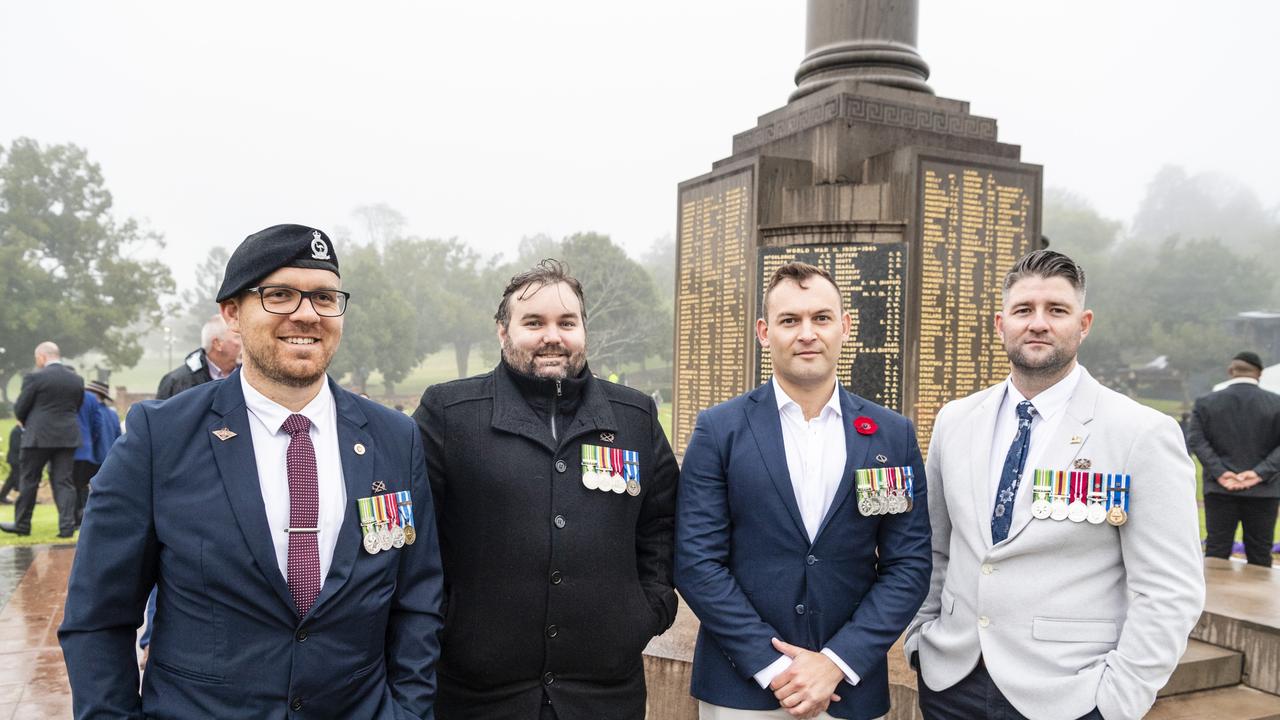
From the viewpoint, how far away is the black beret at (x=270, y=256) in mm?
1937

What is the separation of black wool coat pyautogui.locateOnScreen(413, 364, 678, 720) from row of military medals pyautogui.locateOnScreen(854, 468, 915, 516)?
0.70m

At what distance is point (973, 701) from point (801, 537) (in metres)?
0.68

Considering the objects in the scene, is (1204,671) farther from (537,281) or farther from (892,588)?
(537,281)

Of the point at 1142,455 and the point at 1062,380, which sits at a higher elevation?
the point at 1062,380

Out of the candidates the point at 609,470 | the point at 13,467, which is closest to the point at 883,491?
the point at 609,470

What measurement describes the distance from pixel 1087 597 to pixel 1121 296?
185 ft

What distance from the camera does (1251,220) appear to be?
7600 cm

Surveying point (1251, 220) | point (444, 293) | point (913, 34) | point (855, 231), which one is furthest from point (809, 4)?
point (1251, 220)

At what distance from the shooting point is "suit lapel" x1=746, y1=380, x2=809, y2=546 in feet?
8.00

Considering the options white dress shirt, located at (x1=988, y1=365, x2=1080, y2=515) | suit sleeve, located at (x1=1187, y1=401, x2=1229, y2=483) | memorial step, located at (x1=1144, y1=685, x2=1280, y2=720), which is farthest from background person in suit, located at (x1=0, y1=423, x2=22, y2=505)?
suit sleeve, located at (x1=1187, y1=401, x2=1229, y2=483)

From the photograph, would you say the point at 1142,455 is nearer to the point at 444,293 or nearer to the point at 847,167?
the point at 847,167

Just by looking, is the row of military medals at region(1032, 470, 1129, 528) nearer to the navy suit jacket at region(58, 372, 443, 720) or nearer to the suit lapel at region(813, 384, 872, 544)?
the suit lapel at region(813, 384, 872, 544)

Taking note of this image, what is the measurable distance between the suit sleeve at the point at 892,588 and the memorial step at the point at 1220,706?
6.56ft

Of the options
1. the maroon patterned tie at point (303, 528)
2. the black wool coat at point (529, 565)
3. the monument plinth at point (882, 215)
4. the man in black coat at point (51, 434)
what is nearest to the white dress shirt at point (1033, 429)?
the black wool coat at point (529, 565)
